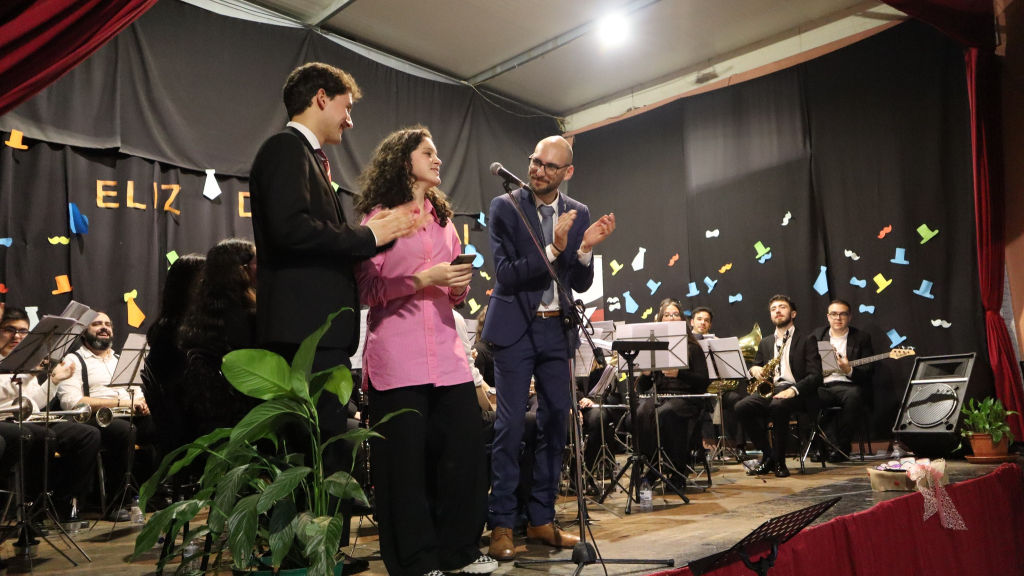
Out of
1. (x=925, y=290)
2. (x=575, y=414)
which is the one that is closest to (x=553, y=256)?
(x=575, y=414)

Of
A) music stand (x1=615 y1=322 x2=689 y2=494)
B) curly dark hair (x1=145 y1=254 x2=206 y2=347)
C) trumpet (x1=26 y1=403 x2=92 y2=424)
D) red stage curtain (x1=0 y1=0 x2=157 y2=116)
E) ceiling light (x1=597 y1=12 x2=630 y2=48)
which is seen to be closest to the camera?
red stage curtain (x1=0 y1=0 x2=157 y2=116)

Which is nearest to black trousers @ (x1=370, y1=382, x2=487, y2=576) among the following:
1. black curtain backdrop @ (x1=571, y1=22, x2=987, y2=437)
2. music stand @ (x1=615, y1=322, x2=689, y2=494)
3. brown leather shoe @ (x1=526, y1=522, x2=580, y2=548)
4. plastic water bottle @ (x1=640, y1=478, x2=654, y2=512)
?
brown leather shoe @ (x1=526, y1=522, x2=580, y2=548)

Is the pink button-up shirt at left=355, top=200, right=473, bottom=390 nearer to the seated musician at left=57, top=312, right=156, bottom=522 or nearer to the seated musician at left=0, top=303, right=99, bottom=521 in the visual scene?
the seated musician at left=0, top=303, right=99, bottom=521

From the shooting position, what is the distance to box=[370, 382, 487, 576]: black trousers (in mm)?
2236

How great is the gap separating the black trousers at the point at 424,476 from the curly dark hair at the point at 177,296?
1269 millimetres

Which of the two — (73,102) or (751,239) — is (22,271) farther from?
(751,239)

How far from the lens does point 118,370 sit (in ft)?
15.9

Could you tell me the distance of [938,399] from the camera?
621cm

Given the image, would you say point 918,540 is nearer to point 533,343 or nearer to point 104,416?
point 533,343

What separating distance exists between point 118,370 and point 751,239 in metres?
6.45

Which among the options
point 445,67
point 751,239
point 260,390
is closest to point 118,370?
point 260,390

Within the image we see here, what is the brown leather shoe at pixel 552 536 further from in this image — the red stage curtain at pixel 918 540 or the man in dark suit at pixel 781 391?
the man in dark suit at pixel 781 391

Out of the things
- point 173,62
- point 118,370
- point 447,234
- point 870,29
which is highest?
point 870,29

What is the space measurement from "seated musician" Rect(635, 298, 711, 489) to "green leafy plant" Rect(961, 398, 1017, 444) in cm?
207
